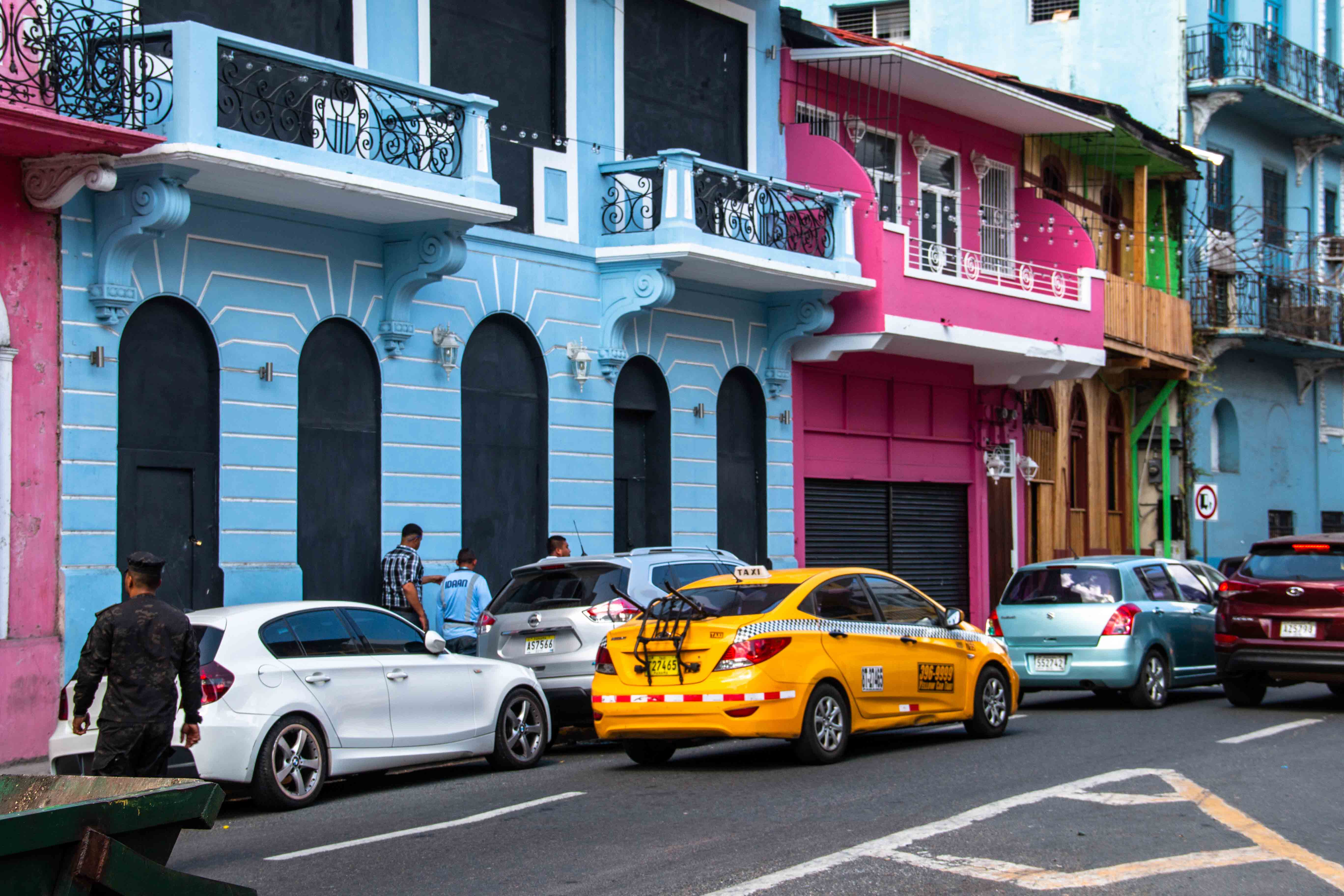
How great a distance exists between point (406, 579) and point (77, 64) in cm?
550

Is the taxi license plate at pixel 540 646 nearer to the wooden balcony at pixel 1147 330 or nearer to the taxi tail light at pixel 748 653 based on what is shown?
the taxi tail light at pixel 748 653

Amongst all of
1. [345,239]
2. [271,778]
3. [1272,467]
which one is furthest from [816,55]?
[1272,467]

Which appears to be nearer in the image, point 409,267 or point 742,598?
point 742,598

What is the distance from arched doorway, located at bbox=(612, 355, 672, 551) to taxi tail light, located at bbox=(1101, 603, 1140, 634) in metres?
6.01

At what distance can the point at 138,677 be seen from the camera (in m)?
8.87

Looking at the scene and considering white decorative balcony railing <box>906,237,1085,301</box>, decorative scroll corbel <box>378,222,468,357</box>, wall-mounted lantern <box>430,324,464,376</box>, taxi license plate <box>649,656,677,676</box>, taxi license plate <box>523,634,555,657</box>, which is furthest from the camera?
white decorative balcony railing <box>906,237,1085,301</box>

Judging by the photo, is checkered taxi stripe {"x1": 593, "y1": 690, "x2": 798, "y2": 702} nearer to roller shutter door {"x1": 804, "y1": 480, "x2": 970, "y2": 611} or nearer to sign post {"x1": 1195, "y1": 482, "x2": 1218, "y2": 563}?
roller shutter door {"x1": 804, "y1": 480, "x2": 970, "y2": 611}

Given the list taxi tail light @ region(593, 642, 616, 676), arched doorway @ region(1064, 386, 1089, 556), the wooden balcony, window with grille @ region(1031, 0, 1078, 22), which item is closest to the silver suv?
taxi tail light @ region(593, 642, 616, 676)

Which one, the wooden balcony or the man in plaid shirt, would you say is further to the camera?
the wooden balcony

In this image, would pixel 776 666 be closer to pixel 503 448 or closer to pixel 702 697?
pixel 702 697

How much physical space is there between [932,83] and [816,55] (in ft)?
7.76

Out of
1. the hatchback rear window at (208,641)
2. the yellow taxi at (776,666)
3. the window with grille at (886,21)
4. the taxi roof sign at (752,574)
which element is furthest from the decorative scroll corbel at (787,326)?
the window with grille at (886,21)

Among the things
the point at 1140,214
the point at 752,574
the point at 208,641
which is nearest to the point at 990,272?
the point at 1140,214

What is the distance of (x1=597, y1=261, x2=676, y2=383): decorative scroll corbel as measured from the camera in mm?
19562
